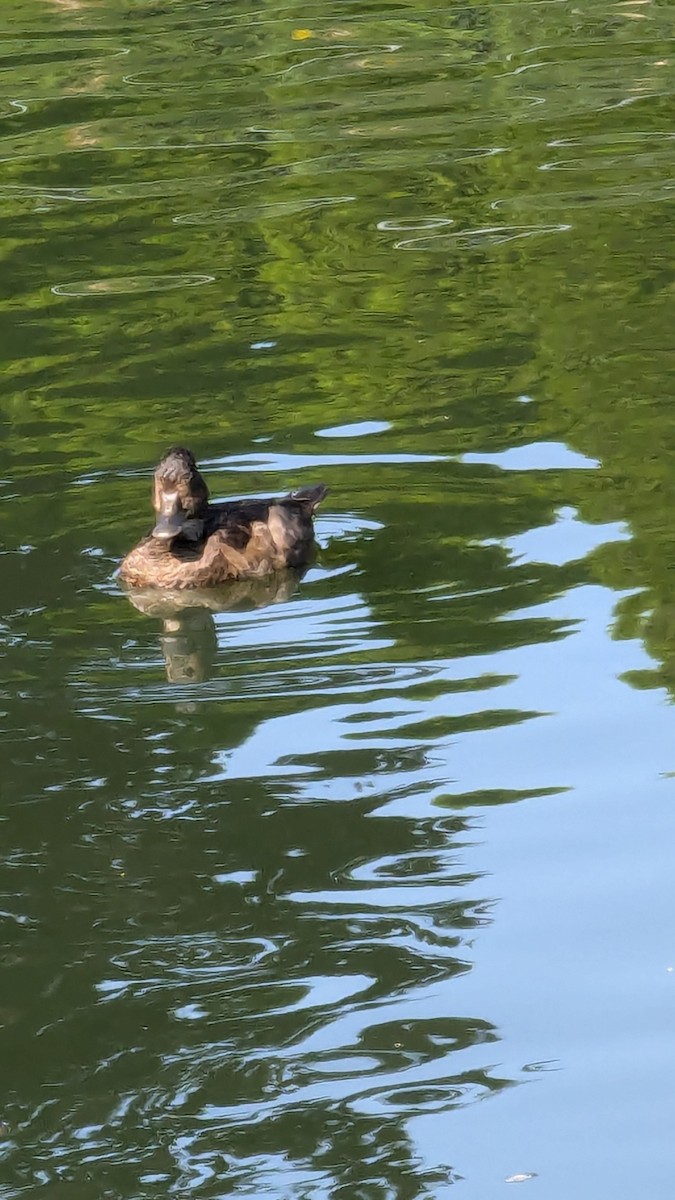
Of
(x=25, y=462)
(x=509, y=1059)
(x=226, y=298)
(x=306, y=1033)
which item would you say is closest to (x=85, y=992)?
(x=306, y=1033)

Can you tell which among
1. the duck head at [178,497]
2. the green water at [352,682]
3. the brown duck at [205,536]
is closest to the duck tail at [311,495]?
the brown duck at [205,536]

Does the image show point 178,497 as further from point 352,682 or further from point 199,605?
point 352,682

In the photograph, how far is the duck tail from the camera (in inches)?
354

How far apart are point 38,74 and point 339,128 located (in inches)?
128

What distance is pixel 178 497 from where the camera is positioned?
888cm

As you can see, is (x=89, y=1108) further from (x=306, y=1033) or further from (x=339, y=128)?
(x=339, y=128)

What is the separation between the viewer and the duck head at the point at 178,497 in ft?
28.8

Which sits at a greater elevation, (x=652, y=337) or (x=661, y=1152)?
(x=652, y=337)

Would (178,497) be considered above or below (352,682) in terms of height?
above

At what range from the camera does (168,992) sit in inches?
239

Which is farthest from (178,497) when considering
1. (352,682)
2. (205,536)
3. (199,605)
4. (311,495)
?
(352,682)

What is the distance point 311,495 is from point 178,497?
1.81ft

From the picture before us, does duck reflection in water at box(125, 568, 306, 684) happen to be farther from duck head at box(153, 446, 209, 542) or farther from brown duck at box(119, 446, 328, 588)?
duck head at box(153, 446, 209, 542)

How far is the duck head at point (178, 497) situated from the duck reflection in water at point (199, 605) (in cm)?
25
